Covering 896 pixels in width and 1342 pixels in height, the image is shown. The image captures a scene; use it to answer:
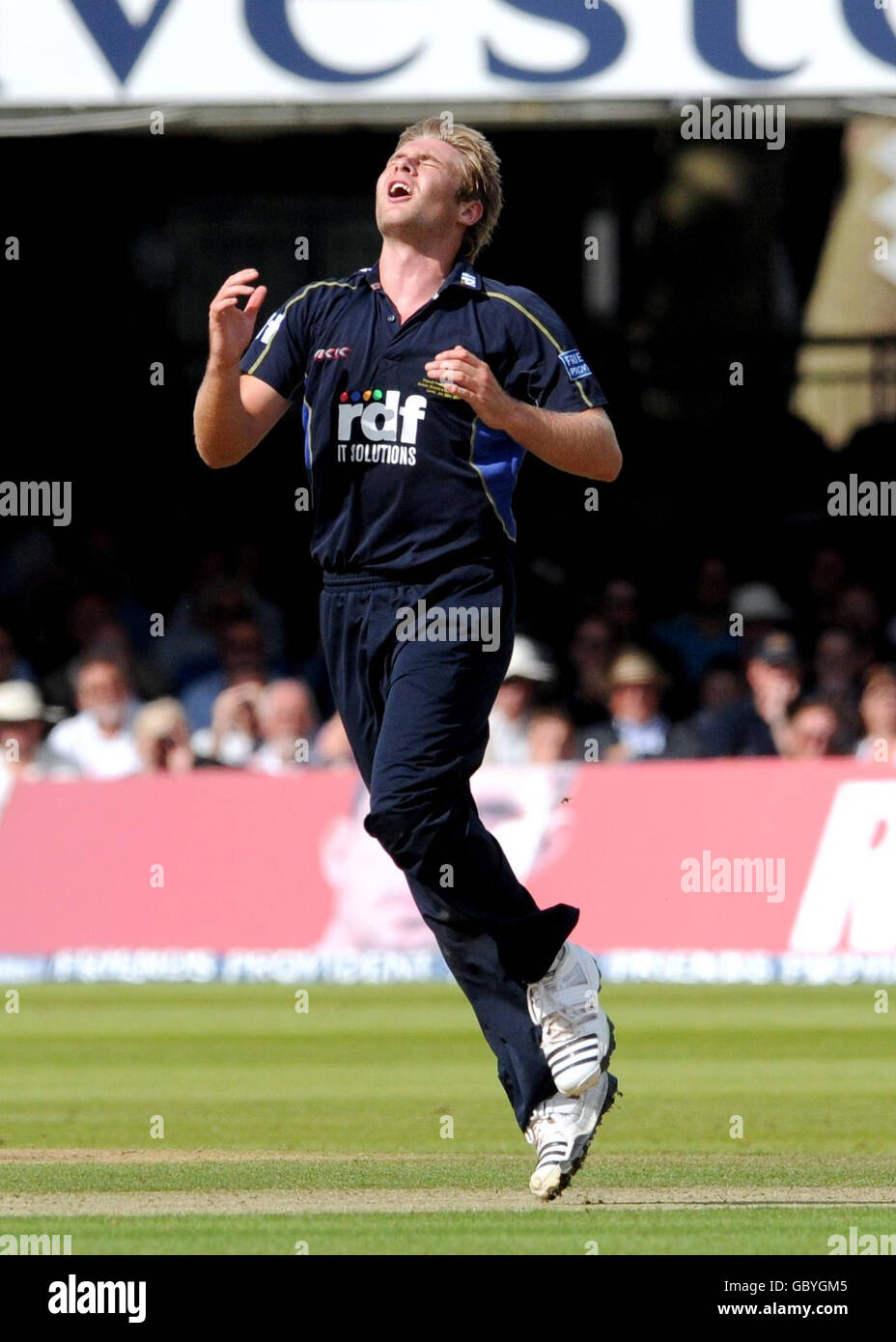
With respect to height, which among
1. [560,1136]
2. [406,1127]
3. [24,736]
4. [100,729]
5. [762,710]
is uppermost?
[762,710]

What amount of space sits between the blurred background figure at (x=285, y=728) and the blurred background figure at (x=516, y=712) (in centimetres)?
121

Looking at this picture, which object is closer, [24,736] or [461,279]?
[461,279]

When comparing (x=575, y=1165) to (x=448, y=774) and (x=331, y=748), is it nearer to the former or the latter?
(x=448, y=774)

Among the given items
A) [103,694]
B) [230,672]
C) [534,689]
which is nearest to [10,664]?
[103,694]

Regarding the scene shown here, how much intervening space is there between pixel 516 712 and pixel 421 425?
8949 mm

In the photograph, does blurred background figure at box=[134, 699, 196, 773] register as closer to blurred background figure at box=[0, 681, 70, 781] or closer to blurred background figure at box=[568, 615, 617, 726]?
blurred background figure at box=[0, 681, 70, 781]

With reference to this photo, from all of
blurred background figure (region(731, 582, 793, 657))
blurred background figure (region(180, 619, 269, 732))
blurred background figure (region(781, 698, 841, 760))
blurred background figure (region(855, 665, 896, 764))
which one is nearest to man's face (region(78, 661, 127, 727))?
blurred background figure (region(180, 619, 269, 732))

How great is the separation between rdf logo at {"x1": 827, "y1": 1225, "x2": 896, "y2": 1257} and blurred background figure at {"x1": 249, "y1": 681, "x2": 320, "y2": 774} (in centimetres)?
946

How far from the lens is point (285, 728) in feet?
51.0

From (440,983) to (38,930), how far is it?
2465 mm

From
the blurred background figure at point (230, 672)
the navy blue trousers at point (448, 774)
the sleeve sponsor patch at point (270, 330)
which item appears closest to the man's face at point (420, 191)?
the sleeve sponsor patch at point (270, 330)

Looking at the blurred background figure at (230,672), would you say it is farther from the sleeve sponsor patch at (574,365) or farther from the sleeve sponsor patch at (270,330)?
the sleeve sponsor patch at (574,365)

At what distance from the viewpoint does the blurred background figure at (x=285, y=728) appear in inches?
607

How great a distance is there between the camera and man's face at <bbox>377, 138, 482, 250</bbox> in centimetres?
674
